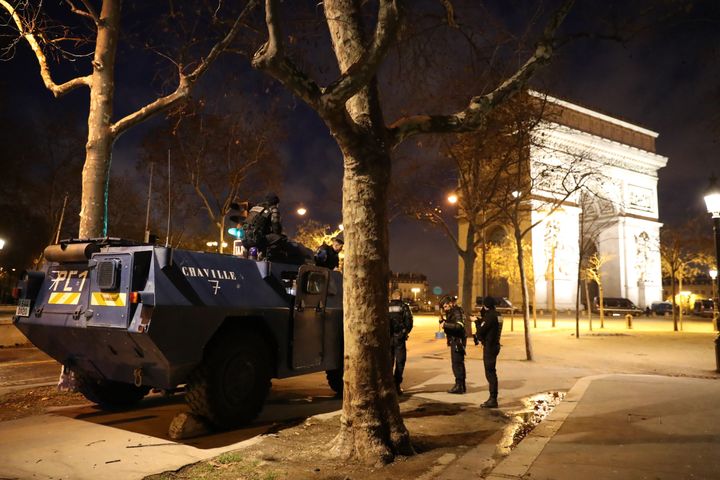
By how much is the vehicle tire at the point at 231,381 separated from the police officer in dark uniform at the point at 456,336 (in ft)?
11.4

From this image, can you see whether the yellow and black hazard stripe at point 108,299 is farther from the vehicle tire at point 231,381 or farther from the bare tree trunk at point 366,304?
the bare tree trunk at point 366,304

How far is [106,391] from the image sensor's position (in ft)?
24.6

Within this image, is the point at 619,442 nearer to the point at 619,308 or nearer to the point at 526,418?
the point at 526,418

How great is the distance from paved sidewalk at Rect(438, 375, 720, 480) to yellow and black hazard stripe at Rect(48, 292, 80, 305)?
14.5 ft

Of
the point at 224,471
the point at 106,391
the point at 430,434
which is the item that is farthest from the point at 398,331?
the point at 224,471

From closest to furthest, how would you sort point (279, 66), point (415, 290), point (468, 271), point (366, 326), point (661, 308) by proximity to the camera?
1. point (279, 66)
2. point (366, 326)
3. point (468, 271)
4. point (661, 308)
5. point (415, 290)

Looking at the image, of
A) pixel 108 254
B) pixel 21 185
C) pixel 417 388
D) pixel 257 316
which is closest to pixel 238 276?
pixel 257 316

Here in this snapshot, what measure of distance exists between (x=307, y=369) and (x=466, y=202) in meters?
15.2

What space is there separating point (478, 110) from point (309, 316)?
3.47m

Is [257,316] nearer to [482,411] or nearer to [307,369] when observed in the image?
[307,369]

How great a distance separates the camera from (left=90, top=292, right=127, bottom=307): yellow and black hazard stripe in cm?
571

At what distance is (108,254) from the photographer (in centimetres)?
596

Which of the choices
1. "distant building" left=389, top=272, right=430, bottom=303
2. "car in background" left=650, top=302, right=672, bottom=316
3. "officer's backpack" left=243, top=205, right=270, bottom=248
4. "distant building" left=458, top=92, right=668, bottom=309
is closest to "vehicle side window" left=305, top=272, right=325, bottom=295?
"officer's backpack" left=243, top=205, right=270, bottom=248

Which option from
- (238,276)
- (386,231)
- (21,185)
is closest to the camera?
(386,231)
